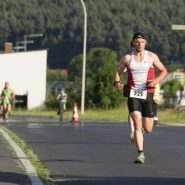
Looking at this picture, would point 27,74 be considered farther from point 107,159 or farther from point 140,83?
point 140,83

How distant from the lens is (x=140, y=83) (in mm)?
13055

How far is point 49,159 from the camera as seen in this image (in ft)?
44.0

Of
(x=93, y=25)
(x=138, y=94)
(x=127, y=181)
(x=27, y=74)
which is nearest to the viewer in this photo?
(x=127, y=181)

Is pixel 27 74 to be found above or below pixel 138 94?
above

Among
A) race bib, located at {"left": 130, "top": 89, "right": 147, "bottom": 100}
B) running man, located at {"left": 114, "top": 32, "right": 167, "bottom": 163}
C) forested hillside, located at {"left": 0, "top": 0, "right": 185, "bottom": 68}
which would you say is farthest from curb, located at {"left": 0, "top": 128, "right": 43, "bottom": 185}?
forested hillside, located at {"left": 0, "top": 0, "right": 185, "bottom": 68}

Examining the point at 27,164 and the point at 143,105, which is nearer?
the point at 27,164

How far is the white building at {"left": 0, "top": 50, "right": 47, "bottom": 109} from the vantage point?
7188 centimetres

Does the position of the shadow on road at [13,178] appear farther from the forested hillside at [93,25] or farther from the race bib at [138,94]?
the forested hillside at [93,25]

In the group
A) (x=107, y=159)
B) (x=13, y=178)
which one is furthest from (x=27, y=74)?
(x=13, y=178)

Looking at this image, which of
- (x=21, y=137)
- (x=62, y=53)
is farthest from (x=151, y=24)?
(x=21, y=137)

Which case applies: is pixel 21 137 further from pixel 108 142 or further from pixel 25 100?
pixel 25 100

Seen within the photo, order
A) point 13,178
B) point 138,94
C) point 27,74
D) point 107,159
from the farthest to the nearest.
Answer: point 27,74, point 107,159, point 138,94, point 13,178

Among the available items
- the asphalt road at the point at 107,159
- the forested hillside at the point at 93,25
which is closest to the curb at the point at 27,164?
the asphalt road at the point at 107,159

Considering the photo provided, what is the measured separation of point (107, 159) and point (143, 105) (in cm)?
103
